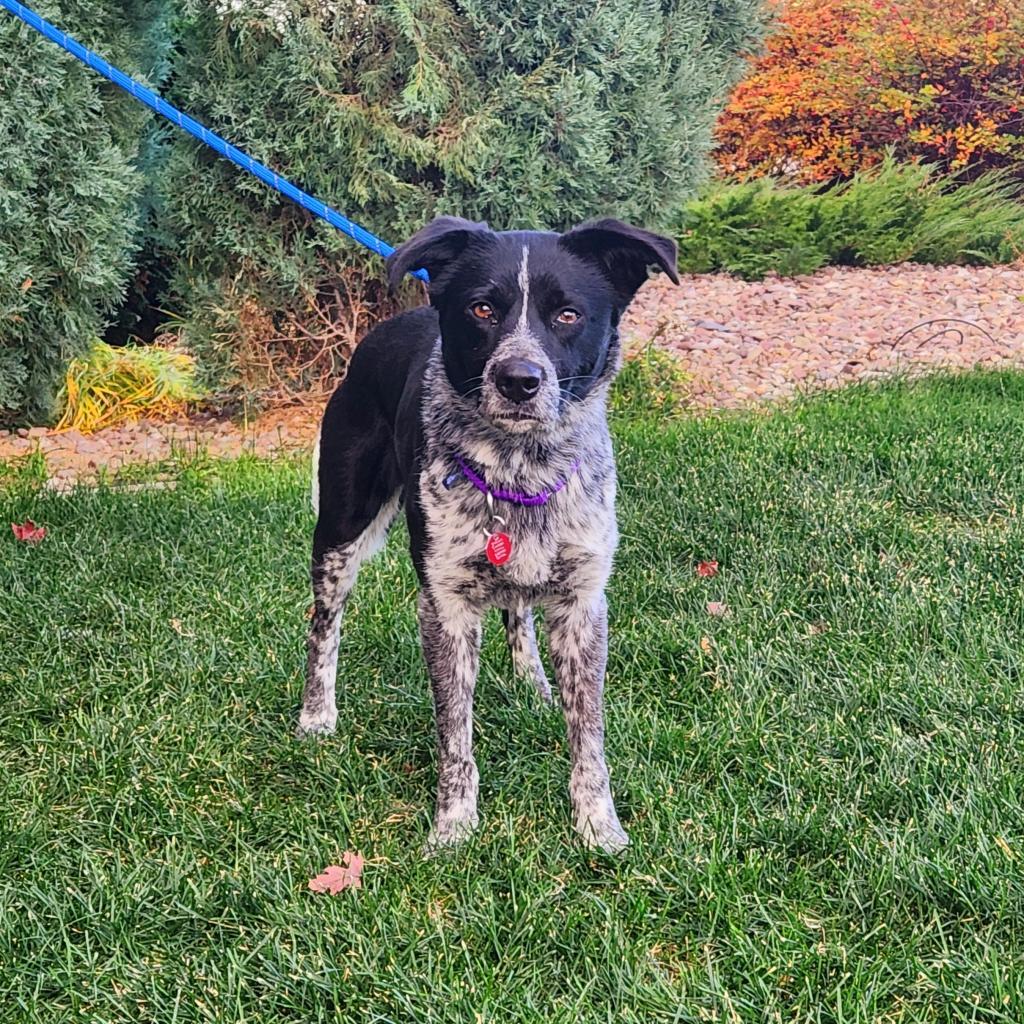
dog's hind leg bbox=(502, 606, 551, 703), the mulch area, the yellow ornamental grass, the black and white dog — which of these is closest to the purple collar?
the black and white dog

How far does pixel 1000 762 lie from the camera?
2904mm

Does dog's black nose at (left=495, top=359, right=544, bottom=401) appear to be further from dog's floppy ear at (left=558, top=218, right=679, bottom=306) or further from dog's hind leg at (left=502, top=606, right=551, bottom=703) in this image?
dog's hind leg at (left=502, top=606, right=551, bottom=703)

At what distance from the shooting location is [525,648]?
11.4 feet

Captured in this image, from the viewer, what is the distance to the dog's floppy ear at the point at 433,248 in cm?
262

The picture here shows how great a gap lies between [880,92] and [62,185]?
7875 mm

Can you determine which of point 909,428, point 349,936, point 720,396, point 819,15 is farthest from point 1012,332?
point 349,936

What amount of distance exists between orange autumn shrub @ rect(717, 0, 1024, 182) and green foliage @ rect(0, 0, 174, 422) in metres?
6.07

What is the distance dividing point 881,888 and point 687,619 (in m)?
1.42

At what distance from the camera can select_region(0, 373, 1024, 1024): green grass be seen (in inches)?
90.8

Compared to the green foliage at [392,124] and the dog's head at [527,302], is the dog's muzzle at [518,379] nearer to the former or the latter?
the dog's head at [527,302]

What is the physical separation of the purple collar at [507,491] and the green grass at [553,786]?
30.0 inches

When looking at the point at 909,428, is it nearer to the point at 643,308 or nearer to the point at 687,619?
the point at 687,619

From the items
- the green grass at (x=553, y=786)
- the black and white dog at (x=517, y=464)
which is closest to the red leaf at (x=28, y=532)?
the green grass at (x=553, y=786)

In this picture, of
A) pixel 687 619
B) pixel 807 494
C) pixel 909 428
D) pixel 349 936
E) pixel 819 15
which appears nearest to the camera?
pixel 349 936
